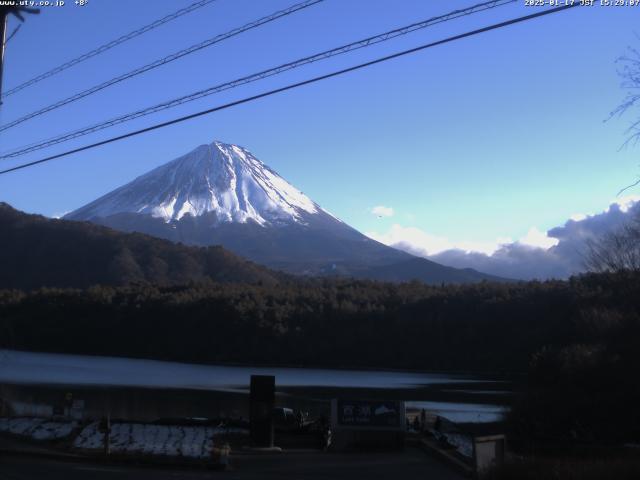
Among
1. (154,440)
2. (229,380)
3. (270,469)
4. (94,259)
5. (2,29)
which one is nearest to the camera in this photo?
(2,29)

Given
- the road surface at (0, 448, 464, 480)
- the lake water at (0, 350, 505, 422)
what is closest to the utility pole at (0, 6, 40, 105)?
the road surface at (0, 448, 464, 480)

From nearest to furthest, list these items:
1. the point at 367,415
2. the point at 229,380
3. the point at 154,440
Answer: the point at 154,440
the point at 367,415
the point at 229,380

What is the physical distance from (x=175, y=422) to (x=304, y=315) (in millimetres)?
86792

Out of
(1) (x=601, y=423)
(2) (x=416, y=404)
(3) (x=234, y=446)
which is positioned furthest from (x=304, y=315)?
(3) (x=234, y=446)

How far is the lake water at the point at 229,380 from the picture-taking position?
55312mm

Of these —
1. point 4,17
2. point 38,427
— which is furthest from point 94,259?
point 4,17

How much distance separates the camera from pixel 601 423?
1362 inches

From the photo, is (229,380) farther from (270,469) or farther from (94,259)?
(94,259)

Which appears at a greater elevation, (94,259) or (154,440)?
(94,259)

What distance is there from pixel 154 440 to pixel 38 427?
9.29ft

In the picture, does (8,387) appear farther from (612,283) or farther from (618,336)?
(612,283)

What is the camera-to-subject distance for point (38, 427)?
65.4 feet

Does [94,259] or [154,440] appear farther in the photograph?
[94,259]

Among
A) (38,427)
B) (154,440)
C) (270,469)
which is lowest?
(270,469)
